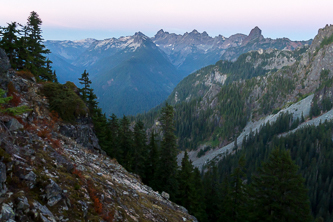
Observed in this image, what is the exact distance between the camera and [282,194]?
22.2m

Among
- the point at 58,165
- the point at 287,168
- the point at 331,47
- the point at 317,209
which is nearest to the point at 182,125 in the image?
the point at 317,209

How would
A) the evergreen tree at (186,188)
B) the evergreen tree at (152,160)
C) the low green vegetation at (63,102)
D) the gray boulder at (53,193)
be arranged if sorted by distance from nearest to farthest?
1. the gray boulder at (53,193)
2. the low green vegetation at (63,102)
3. the evergreen tree at (186,188)
4. the evergreen tree at (152,160)

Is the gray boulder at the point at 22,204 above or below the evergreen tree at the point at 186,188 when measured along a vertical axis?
above

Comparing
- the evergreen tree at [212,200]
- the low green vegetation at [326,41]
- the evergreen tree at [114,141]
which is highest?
the low green vegetation at [326,41]

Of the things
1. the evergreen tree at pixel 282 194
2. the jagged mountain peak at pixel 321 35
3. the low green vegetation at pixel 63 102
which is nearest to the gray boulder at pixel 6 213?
the low green vegetation at pixel 63 102

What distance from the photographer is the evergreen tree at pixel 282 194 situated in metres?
21.5

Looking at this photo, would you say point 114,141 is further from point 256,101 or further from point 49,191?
point 256,101

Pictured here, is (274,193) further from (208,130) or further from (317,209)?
(208,130)

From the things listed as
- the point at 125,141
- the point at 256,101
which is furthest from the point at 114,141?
the point at 256,101

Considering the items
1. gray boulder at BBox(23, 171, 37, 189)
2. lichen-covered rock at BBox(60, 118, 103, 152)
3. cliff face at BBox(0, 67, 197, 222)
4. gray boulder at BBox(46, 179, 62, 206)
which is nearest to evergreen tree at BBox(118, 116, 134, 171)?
lichen-covered rock at BBox(60, 118, 103, 152)

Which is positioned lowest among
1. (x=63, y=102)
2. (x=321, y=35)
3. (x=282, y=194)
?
(x=282, y=194)

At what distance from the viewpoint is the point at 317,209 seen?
7200 centimetres

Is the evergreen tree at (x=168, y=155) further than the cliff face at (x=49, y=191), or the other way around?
the evergreen tree at (x=168, y=155)

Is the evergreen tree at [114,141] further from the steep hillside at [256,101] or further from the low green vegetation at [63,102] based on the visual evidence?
the steep hillside at [256,101]
